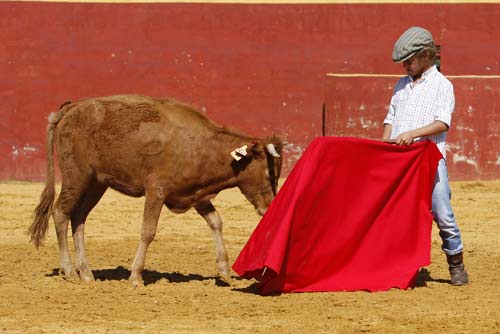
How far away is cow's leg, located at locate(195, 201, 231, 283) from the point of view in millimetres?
9305

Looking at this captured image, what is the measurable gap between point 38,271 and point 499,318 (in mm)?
4157

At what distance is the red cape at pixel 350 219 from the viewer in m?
8.58

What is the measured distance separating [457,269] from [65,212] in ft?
10.7

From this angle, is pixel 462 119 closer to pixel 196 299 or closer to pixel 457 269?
pixel 457 269

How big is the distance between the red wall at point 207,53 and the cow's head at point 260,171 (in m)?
7.62

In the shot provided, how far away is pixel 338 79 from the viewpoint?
17109mm

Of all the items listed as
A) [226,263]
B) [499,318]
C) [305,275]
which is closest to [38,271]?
[226,263]

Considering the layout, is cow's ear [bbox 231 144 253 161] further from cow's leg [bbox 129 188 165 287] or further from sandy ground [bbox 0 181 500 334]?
sandy ground [bbox 0 181 500 334]

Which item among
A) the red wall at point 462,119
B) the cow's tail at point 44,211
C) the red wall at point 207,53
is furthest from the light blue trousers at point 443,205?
the red wall at point 207,53

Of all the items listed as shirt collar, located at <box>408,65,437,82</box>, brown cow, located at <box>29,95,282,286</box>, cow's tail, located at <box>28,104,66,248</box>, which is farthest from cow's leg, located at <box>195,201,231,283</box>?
shirt collar, located at <box>408,65,437,82</box>

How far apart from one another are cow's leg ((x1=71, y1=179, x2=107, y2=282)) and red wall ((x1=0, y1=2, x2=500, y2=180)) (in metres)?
7.39

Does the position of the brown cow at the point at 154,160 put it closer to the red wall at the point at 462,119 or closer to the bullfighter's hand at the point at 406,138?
the bullfighter's hand at the point at 406,138

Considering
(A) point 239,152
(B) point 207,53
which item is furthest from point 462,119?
(A) point 239,152

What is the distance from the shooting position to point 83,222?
9.80m
